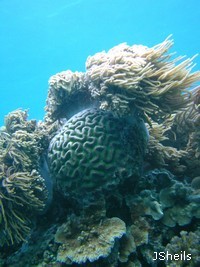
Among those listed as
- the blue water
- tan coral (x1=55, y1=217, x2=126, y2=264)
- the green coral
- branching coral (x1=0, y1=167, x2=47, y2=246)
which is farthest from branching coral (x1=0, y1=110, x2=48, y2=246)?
the blue water

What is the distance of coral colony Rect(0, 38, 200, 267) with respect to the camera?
3592 millimetres

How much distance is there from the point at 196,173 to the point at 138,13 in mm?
98057

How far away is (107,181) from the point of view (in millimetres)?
3947

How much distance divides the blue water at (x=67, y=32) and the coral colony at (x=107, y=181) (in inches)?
2464

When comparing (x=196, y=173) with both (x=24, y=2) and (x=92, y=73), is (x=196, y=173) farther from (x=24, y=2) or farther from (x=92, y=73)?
(x=24, y=2)

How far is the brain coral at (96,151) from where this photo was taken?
397 cm

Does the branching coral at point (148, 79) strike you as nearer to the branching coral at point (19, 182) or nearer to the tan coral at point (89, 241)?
the branching coral at point (19, 182)

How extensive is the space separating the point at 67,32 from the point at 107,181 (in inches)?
3932

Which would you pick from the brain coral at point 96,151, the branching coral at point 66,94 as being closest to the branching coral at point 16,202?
the brain coral at point 96,151

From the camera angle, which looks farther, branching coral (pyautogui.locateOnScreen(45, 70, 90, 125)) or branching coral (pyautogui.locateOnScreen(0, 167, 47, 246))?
branching coral (pyautogui.locateOnScreen(45, 70, 90, 125))

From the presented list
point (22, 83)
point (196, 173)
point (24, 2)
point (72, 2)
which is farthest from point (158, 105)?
point (22, 83)

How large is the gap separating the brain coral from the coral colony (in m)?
0.01

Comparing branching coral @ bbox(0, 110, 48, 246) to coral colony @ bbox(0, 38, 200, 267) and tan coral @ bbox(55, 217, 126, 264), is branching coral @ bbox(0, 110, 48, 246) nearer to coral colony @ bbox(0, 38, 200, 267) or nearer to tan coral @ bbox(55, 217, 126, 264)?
coral colony @ bbox(0, 38, 200, 267)

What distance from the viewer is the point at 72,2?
7150 cm
